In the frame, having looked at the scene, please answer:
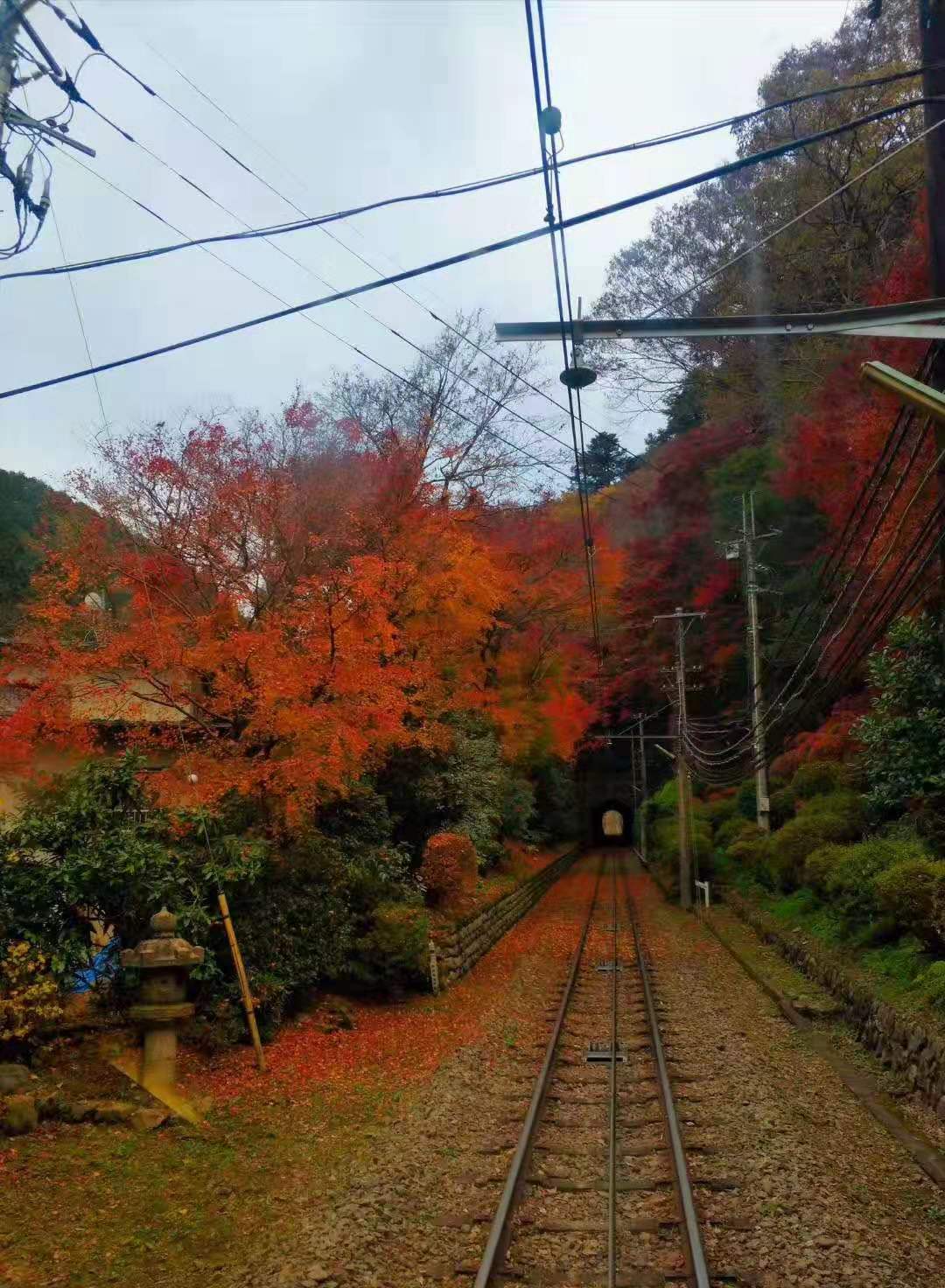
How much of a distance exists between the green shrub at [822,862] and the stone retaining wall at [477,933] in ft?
22.0

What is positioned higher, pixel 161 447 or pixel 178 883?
pixel 161 447

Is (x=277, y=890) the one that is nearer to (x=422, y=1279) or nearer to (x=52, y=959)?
(x=52, y=959)

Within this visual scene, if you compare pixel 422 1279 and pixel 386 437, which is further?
pixel 386 437

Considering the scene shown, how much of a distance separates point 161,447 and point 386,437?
9997 mm

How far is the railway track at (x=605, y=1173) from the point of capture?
250 inches

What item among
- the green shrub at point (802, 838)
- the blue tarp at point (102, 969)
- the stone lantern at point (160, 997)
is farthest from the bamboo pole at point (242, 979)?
the green shrub at point (802, 838)

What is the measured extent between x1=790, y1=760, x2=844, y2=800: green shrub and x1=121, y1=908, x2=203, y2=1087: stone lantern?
1766cm

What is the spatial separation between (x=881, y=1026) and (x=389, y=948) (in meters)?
6.74

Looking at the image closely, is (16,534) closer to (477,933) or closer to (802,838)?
(477,933)

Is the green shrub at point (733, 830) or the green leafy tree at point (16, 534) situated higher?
the green leafy tree at point (16, 534)

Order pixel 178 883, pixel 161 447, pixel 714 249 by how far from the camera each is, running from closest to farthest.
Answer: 1. pixel 178 883
2. pixel 161 447
3. pixel 714 249

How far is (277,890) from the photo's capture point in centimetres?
1252

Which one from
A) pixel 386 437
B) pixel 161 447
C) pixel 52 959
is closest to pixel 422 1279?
pixel 52 959

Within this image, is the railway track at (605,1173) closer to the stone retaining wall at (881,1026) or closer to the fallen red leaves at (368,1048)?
the fallen red leaves at (368,1048)
